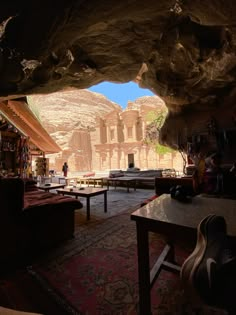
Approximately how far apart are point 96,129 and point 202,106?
19.2 metres

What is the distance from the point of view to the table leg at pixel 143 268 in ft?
3.38

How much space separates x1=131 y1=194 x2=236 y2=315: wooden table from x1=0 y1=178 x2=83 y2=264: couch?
1.58 meters

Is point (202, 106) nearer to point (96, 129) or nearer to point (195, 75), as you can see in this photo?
point (195, 75)

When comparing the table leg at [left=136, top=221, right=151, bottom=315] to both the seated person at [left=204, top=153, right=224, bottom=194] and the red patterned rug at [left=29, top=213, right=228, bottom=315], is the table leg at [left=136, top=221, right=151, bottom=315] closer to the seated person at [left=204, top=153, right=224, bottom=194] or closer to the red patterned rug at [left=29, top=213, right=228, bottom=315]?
the red patterned rug at [left=29, top=213, right=228, bottom=315]

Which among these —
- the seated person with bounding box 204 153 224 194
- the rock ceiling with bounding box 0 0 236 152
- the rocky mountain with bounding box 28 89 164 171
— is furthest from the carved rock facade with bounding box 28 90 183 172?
the seated person with bounding box 204 153 224 194

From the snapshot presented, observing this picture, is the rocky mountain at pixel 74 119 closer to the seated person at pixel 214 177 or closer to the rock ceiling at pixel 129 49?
the rock ceiling at pixel 129 49

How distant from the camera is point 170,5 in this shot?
93.3 inches

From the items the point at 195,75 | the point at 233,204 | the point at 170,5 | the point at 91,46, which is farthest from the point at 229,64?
the point at 233,204

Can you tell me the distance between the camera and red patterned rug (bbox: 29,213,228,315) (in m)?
1.30

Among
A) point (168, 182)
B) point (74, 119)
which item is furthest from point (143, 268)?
point (74, 119)

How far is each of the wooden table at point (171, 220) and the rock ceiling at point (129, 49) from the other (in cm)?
206

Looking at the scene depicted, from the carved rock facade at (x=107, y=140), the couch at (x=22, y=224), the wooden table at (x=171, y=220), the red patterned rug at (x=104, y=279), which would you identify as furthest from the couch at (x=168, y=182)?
the carved rock facade at (x=107, y=140)

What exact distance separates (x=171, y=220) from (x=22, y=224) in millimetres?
1946

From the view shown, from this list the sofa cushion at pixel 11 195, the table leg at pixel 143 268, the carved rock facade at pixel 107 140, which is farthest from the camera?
the carved rock facade at pixel 107 140
